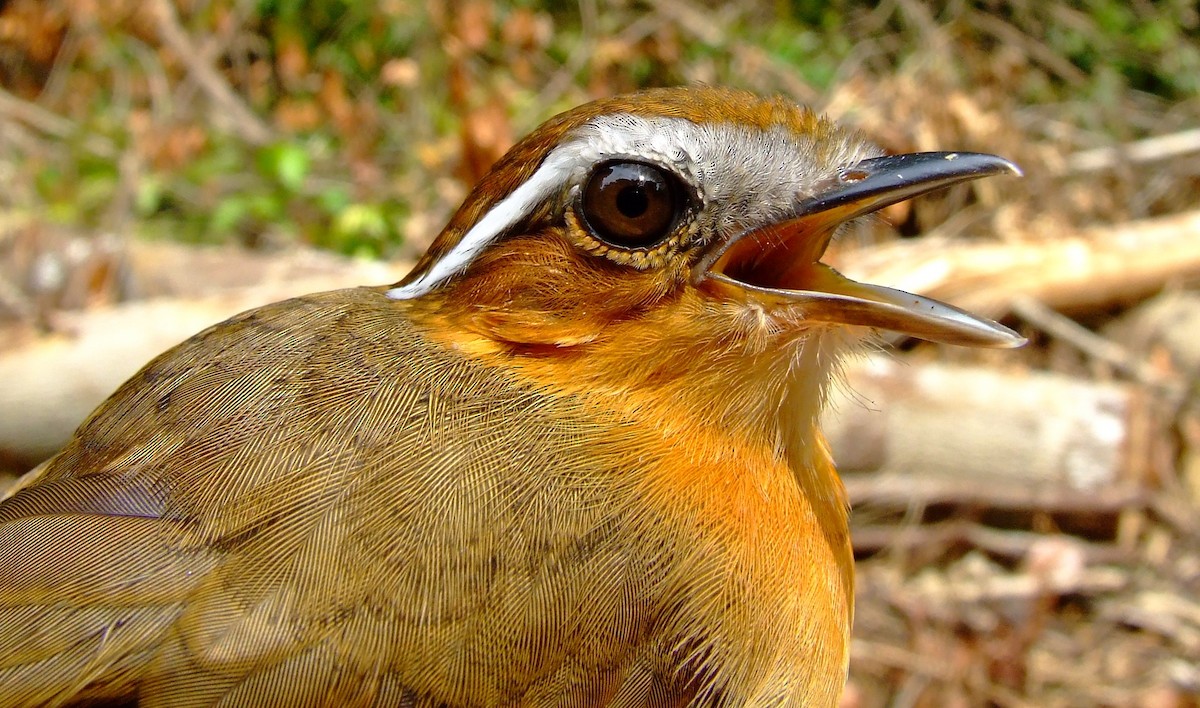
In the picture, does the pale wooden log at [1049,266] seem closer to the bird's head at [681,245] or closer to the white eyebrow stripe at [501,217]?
the bird's head at [681,245]

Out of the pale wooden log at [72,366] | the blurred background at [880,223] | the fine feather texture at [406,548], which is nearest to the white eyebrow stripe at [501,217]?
the fine feather texture at [406,548]

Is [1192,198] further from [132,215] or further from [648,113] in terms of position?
[132,215]

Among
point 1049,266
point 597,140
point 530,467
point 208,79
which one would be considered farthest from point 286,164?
point 530,467

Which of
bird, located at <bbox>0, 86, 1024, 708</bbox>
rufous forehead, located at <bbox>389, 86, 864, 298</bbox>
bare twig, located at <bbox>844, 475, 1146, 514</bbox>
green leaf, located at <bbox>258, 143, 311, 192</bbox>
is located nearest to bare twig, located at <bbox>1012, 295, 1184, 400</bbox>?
bare twig, located at <bbox>844, 475, 1146, 514</bbox>

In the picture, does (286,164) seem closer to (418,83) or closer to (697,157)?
(418,83)

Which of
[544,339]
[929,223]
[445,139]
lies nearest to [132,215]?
[445,139]
